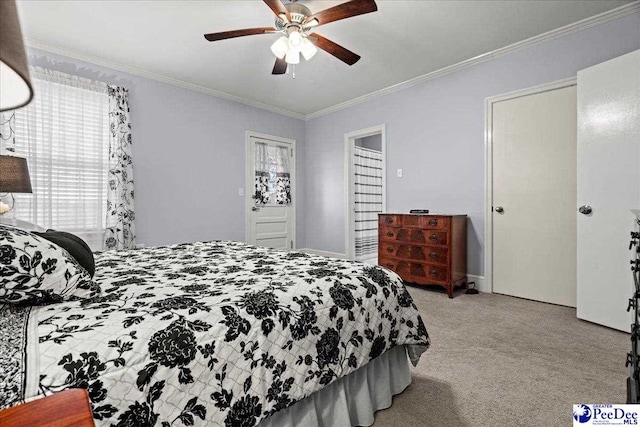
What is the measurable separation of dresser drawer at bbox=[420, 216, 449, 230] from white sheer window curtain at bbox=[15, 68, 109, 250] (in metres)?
3.42

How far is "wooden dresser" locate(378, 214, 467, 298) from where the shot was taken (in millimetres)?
3318

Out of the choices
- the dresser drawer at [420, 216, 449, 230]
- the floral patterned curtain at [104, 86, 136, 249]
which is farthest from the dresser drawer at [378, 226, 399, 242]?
the floral patterned curtain at [104, 86, 136, 249]

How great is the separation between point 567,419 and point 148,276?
77.4 inches

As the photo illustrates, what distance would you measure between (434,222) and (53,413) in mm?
3342

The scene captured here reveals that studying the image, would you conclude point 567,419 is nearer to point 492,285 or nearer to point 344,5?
point 492,285

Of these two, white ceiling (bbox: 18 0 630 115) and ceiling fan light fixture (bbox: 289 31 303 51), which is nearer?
ceiling fan light fixture (bbox: 289 31 303 51)

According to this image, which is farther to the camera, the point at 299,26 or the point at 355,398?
the point at 299,26

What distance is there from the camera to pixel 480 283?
3521mm

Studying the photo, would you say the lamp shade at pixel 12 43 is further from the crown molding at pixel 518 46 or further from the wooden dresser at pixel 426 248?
the crown molding at pixel 518 46

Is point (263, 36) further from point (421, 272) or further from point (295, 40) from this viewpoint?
point (421, 272)

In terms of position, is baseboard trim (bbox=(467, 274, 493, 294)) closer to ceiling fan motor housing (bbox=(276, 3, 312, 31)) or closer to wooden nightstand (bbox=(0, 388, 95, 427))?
ceiling fan motor housing (bbox=(276, 3, 312, 31))

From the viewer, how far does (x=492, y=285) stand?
11.3 feet

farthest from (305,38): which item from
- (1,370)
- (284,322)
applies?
(1,370)

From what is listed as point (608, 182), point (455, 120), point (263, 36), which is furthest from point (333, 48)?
point (608, 182)
